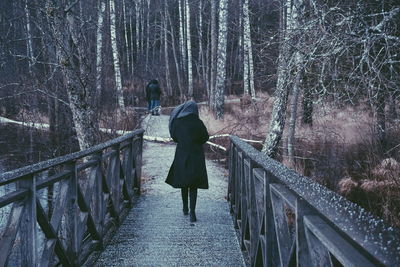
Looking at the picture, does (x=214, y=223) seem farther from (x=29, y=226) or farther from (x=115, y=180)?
(x=29, y=226)

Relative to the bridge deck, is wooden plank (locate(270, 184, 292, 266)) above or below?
above

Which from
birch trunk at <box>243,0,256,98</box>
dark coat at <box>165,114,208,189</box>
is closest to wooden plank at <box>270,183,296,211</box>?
dark coat at <box>165,114,208,189</box>

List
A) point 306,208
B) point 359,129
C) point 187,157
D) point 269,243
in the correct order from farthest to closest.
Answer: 1. point 359,129
2. point 187,157
3. point 269,243
4. point 306,208

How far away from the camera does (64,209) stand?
2967 mm

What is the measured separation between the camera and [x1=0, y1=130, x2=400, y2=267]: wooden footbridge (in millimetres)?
1228

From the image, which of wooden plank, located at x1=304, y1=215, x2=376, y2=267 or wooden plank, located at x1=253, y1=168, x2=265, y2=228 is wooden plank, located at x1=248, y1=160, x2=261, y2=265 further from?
wooden plank, located at x1=304, y1=215, x2=376, y2=267

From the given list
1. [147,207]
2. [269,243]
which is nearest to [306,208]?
[269,243]

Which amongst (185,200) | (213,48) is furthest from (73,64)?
(213,48)

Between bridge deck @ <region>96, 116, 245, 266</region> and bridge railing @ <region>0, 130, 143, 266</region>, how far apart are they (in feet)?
0.74

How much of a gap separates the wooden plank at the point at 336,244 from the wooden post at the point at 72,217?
7.06ft

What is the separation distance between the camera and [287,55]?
7.62m

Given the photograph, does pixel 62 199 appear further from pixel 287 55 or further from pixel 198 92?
pixel 198 92

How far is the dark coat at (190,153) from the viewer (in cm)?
514

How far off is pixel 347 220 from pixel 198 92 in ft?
95.1
